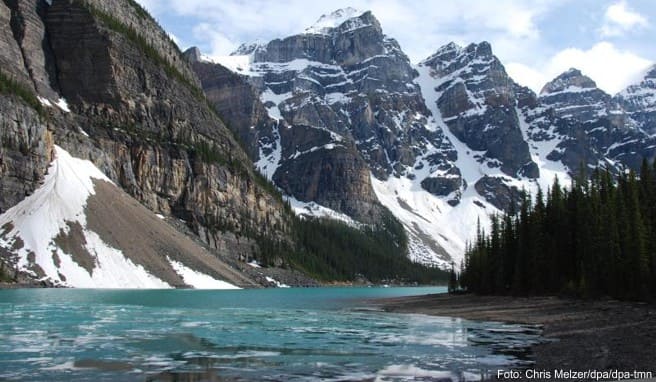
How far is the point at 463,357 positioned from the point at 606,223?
4470 centimetres

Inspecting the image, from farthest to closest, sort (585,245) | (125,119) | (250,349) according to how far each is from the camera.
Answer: (125,119) < (585,245) < (250,349)

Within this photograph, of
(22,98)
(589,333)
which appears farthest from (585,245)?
(22,98)

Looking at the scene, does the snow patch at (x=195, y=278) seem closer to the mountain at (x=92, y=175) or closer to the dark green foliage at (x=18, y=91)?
the mountain at (x=92, y=175)

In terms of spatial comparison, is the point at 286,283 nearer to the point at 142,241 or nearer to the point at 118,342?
the point at 142,241

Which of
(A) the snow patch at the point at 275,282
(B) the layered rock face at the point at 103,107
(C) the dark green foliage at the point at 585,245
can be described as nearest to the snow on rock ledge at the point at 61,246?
(B) the layered rock face at the point at 103,107

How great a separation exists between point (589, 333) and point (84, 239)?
104534 millimetres

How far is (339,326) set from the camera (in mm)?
42375

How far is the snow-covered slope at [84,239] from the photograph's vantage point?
11275 centimetres

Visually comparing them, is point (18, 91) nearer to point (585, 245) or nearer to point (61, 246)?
point (61, 246)

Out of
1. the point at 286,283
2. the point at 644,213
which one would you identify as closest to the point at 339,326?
the point at 644,213

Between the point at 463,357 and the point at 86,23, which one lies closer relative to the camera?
the point at 463,357

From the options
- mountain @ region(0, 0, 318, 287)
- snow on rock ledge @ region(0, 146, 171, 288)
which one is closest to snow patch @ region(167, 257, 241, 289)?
mountain @ region(0, 0, 318, 287)

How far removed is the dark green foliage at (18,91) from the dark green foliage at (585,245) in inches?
4159

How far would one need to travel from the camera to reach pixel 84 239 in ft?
395
